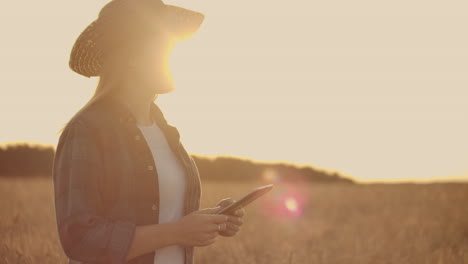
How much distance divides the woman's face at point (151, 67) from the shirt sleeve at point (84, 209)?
0.36 meters

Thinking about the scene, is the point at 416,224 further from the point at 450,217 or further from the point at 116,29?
the point at 116,29

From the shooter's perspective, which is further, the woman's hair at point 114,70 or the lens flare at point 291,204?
the lens flare at point 291,204

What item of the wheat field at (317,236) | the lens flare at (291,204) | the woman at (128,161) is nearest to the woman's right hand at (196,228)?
the woman at (128,161)

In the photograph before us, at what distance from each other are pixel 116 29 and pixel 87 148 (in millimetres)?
600

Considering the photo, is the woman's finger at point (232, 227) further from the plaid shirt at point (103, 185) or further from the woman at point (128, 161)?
the plaid shirt at point (103, 185)

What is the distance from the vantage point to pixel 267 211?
1273cm

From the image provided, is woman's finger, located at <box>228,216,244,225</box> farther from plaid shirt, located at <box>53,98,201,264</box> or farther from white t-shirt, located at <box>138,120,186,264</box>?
plaid shirt, located at <box>53,98,201,264</box>

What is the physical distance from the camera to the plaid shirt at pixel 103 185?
2449 mm

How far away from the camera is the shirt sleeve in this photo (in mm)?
2432

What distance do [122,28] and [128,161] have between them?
0.62 metres

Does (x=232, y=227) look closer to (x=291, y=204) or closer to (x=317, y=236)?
(x=317, y=236)

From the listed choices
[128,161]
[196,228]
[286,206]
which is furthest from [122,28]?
[286,206]

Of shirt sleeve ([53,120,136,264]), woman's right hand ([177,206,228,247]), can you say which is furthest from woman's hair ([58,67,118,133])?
woman's right hand ([177,206,228,247])

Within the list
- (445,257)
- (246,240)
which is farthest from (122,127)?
(246,240)
